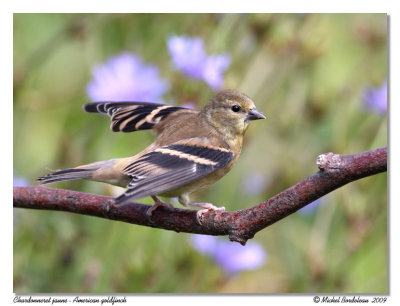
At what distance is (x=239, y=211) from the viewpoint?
151 cm

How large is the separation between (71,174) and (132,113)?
1.54 ft

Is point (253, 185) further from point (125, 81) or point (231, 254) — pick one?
point (125, 81)

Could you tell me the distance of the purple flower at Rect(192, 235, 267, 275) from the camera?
7.78ft

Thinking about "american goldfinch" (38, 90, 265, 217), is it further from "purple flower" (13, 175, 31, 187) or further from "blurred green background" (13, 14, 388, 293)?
"purple flower" (13, 175, 31, 187)

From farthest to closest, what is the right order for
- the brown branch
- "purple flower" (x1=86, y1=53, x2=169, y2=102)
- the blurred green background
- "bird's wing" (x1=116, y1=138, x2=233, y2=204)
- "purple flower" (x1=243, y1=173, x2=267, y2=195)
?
"purple flower" (x1=243, y1=173, x2=267, y2=195), "purple flower" (x1=86, y1=53, x2=169, y2=102), the blurred green background, "bird's wing" (x1=116, y1=138, x2=233, y2=204), the brown branch

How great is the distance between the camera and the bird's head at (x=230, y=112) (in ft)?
7.23

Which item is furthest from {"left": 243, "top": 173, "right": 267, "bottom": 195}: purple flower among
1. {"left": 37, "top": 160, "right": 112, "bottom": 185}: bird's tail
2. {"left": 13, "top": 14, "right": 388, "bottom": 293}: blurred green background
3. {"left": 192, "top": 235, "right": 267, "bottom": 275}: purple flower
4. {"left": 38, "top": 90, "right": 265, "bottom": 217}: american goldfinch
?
{"left": 37, "top": 160, "right": 112, "bottom": 185}: bird's tail

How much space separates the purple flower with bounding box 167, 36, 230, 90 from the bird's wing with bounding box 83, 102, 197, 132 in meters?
0.15

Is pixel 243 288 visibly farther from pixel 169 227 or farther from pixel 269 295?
pixel 169 227

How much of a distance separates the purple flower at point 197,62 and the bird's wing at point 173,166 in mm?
314

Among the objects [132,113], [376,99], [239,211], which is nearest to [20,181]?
[132,113]

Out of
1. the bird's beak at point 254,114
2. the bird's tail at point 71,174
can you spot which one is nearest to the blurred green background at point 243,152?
the bird's beak at point 254,114

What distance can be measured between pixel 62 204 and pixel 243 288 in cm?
115

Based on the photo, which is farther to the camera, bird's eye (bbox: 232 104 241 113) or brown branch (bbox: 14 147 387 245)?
bird's eye (bbox: 232 104 241 113)
